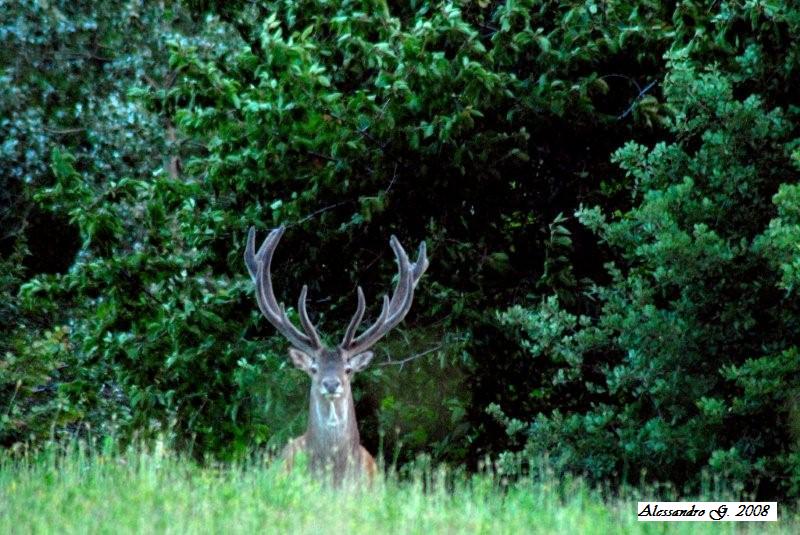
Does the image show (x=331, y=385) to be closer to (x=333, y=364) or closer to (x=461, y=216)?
(x=333, y=364)

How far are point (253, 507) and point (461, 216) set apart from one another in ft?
20.2

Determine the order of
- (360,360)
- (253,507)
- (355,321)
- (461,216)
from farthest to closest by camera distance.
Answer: (461,216), (360,360), (355,321), (253,507)

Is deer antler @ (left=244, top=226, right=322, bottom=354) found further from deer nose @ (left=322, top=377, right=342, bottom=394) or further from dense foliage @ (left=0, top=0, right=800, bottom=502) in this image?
dense foliage @ (left=0, top=0, right=800, bottom=502)

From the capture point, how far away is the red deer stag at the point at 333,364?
11867 millimetres

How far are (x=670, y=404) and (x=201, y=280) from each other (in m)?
6.30

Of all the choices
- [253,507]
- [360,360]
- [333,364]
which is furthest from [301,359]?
[253,507]

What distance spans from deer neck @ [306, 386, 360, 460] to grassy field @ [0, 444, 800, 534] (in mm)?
1846

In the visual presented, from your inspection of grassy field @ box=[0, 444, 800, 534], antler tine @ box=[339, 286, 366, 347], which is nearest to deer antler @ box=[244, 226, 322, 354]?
antler tine @ box=[339, 286, 366, 347]

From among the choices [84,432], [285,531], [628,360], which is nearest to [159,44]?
[84,432]

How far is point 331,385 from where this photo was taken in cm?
1195

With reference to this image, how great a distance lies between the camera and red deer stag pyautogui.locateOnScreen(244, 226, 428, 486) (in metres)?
11.9

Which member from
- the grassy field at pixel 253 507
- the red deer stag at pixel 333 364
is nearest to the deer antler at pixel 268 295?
the red deer stag at pixel 333 364

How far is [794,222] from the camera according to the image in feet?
34.5

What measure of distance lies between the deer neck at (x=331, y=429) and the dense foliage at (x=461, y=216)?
1071 millimetres
